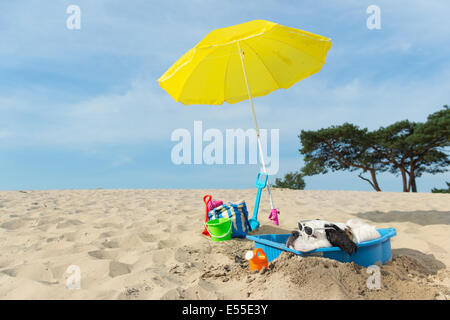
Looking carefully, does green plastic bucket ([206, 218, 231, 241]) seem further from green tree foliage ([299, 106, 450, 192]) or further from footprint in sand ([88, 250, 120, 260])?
green tree foliage ([299, 106, 450, 192])

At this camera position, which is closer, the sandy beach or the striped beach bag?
the sandy beach

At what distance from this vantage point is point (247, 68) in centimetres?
452

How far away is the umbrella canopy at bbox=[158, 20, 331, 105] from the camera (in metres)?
3.92

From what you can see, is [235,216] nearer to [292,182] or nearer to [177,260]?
[177,260]

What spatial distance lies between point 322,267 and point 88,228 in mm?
3118

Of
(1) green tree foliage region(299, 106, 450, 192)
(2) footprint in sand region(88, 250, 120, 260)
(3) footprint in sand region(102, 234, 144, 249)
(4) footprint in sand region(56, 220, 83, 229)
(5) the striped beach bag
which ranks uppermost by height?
(1) green tree foliage region(299, 106, 450, 192)

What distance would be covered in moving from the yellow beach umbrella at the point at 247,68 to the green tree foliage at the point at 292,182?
13.7 metres


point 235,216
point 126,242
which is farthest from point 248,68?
point 126,242

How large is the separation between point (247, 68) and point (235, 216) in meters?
2.24

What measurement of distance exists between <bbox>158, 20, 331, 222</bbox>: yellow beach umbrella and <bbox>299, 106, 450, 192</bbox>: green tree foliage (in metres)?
12.2

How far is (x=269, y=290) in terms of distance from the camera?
2.02 m

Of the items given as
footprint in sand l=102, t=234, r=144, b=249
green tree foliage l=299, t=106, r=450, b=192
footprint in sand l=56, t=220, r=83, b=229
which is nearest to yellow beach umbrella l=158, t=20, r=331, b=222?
footprint in sand l=102, t=234, r=144, b=249
